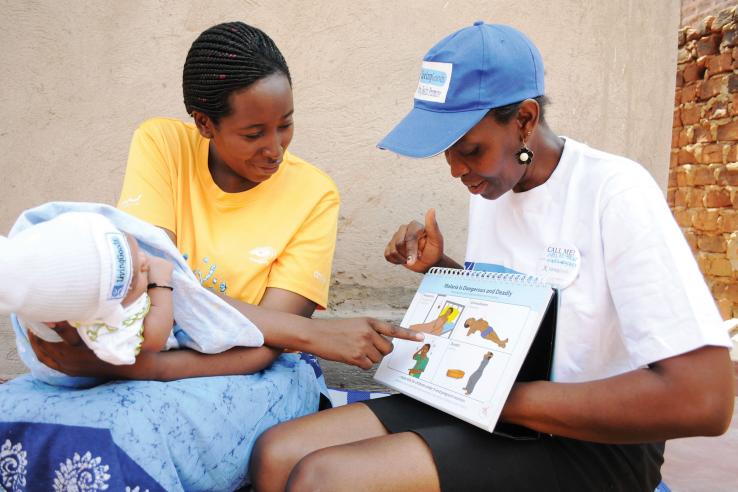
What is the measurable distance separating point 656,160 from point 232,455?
244 centimetres

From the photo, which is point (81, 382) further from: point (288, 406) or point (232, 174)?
point (232, 174)

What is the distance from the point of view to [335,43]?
9.95ft

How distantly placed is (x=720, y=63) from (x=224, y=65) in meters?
7.19

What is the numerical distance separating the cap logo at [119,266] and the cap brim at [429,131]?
696 millimetres

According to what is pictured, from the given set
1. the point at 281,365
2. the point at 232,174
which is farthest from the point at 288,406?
the point at 232,174

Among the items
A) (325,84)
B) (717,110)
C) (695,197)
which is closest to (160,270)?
(325,84)

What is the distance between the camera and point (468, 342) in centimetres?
183

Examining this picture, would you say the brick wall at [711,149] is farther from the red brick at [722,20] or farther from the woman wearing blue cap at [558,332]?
the woman wearing blue cap at [558,332]

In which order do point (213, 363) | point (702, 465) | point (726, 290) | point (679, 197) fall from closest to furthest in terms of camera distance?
point (213, 363) → point (702, 465) → point (726, 290) → point (679, 197)

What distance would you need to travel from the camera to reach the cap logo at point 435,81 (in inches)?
70.8

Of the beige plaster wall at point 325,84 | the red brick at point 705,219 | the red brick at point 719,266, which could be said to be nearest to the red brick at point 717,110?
the red brick at point 705,219

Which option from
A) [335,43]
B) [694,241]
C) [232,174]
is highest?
→ [335,43]

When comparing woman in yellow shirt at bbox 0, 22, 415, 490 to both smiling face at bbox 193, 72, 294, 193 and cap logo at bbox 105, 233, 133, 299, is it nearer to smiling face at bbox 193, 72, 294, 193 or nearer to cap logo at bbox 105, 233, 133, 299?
smiling face at bbox 193, 72, 294, 193

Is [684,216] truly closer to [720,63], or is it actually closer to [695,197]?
[695,197]
